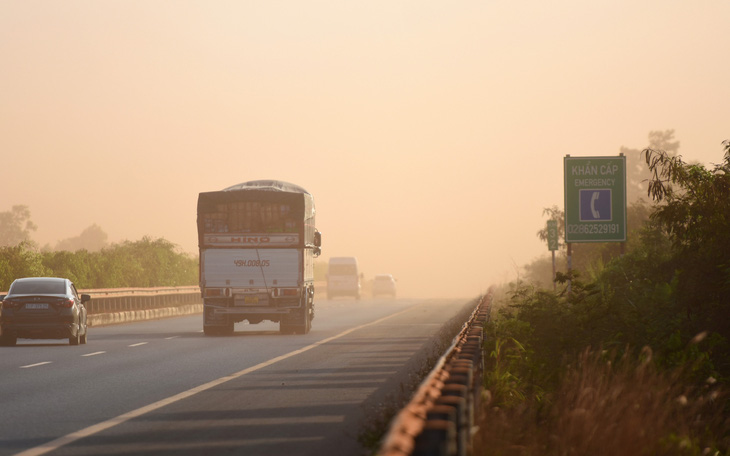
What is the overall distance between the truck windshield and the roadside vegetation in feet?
34.9

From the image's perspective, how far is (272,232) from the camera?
29.5 m

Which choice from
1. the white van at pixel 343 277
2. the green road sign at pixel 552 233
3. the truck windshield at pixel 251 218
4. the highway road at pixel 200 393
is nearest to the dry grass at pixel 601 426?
the highway road at pixel 200 393

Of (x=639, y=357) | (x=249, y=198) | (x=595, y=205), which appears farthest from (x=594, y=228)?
(x=639, y=357)

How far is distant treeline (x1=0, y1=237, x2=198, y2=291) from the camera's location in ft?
137

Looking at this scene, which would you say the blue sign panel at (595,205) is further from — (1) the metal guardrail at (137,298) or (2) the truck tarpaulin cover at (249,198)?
(1) the metal guardrail at (137,298)

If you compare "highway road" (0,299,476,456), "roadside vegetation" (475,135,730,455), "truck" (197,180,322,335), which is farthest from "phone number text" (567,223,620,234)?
"truck" (197,180,322,335)

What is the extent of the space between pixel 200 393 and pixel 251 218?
15.1m

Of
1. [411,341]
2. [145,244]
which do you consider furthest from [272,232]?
[145,244]

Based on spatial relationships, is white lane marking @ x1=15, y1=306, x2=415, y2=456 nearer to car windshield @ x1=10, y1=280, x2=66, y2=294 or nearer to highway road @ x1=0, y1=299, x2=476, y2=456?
highway road @ x1=0, y1=299, x2=476, y2=456

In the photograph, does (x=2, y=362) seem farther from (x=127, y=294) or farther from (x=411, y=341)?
(x=127, y=294)

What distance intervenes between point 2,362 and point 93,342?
6694 millimetres

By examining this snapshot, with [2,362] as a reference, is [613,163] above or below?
above

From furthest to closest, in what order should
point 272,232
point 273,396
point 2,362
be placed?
1. point 272,232
2. point 2,362
3. point 273,396

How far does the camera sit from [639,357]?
9891mm
